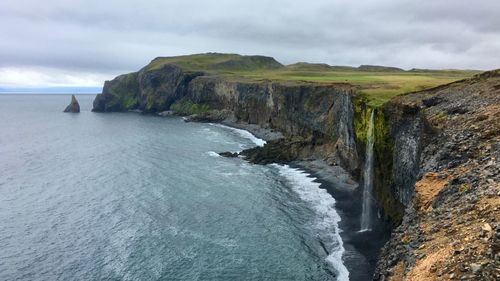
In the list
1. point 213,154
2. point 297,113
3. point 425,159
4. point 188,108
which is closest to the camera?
point 425,159

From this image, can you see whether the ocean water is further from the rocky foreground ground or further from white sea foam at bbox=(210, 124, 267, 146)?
white sea foam at bbox=(210, 124, 267, 146)

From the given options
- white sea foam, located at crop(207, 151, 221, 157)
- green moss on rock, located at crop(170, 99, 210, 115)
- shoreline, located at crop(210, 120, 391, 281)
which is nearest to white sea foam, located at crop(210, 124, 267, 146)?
white sea foam, located at crop(207, 151, 221, 157)

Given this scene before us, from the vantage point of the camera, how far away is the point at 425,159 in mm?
32656

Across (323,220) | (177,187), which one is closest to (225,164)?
(177,187)

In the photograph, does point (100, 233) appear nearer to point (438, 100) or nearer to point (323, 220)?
point (323, 220)

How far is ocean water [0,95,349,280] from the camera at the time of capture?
139ft

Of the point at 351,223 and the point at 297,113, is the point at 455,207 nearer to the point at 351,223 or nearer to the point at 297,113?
the point at 351,223

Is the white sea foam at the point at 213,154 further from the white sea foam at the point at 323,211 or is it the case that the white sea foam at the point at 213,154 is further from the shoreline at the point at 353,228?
the shoreline at the point at 353,228

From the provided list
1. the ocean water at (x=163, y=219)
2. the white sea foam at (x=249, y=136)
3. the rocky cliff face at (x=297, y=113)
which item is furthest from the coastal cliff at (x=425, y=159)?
the white sea foam at (x=249, y=136)

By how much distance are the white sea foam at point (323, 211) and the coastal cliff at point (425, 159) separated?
249 inches

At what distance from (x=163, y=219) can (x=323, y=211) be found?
71.5 ft

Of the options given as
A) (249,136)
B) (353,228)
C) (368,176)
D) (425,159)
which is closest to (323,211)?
(353,228)

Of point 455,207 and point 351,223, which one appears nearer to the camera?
point 455,207

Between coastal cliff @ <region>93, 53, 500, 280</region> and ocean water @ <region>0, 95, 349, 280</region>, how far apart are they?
8.64 m
